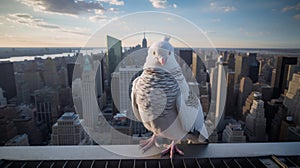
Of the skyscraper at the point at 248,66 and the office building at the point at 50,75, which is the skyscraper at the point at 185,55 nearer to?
the skyscraper at the point at 248,66

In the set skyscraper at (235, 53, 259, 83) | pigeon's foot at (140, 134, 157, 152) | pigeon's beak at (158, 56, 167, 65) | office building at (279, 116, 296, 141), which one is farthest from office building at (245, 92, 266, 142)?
pigeon's beak at (158, 56, 167, 65)

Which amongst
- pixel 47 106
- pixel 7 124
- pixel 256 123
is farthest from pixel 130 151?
pixel 47 106

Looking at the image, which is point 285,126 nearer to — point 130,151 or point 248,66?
point 248,66

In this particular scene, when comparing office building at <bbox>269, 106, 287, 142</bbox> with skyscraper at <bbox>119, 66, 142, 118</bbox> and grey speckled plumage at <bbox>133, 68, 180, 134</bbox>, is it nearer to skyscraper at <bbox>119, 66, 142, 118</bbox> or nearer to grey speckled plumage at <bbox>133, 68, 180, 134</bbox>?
skyscraper at <bbox>119, 66, 142, 118</bbox>

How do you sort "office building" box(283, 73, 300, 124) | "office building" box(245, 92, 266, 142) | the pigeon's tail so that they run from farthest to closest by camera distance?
"office building" box(245, 92, 266, 142) < "office building" box(283, 73, 300, 124) < the pigeon's tail

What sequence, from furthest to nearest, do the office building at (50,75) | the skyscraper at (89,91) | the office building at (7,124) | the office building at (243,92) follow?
1. the office building at (50,75)
2. the office building at (243,92)
3. the office building at (7,124)
4. the skyscraper at (89,91)

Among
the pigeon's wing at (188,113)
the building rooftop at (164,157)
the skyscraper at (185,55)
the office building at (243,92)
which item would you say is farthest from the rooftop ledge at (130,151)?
the office building at (243,92)
